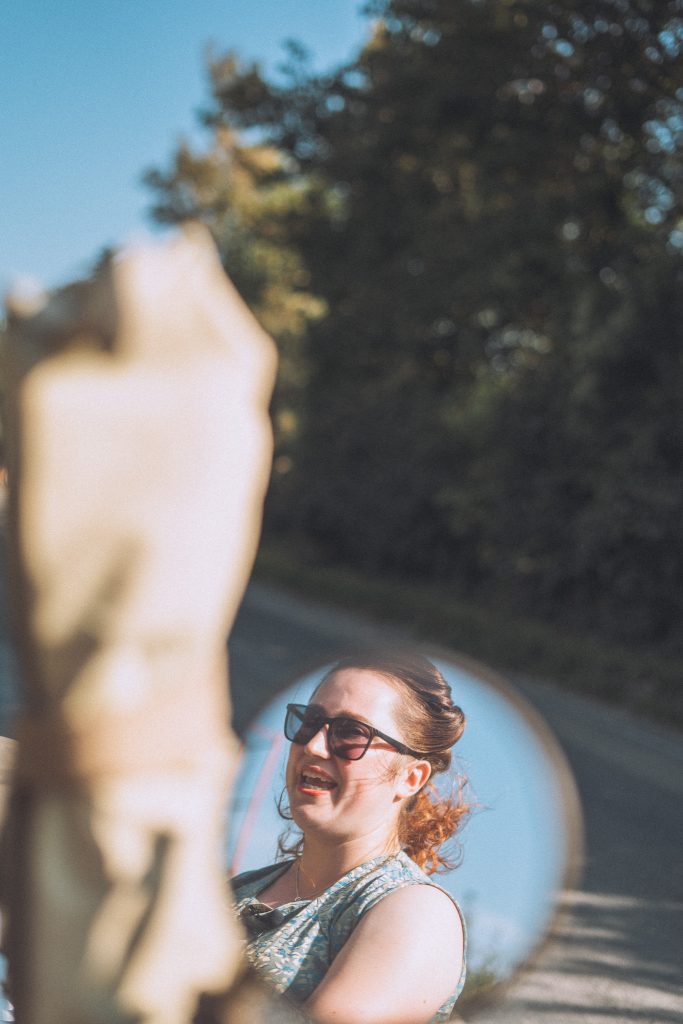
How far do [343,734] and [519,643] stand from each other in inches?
427

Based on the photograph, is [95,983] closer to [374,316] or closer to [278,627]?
[278,627]

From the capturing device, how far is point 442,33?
10773mm

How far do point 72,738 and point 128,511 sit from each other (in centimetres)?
12

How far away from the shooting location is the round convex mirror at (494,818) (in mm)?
1053

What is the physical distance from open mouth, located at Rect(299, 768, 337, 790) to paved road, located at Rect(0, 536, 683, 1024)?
0.12 metres

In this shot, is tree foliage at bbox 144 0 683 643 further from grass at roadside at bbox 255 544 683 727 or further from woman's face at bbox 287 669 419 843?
woman's face at bbox 287 669 419 843

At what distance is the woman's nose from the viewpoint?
3.23 ft

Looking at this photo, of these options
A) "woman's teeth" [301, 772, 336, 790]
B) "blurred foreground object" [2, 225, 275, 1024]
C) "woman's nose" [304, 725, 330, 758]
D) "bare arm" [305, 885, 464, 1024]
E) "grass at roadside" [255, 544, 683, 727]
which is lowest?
"grass at roadside" [255, 544, 683, 727]

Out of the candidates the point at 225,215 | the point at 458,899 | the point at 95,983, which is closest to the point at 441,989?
the point at 458,899

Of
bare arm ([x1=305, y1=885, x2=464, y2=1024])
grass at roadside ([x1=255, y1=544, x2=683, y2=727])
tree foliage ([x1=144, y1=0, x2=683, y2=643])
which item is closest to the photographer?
bare arm ([x1=305, y1=885, x2=464, y2=1024])

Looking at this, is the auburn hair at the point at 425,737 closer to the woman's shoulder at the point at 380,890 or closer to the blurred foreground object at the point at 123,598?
the woman's shoulder at the point at 380,890

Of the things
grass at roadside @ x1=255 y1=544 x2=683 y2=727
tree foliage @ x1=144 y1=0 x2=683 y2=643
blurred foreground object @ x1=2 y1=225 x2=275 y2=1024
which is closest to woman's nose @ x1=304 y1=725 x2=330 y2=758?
blurred foreground object @ x1=2 y1=225 x2=275 y2=1024

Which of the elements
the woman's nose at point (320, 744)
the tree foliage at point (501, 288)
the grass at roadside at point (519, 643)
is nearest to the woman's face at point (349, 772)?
the woman's nose at point (320, 744)

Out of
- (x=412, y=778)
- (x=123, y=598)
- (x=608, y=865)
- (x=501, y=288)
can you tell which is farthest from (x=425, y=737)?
(x=501, y=288)
